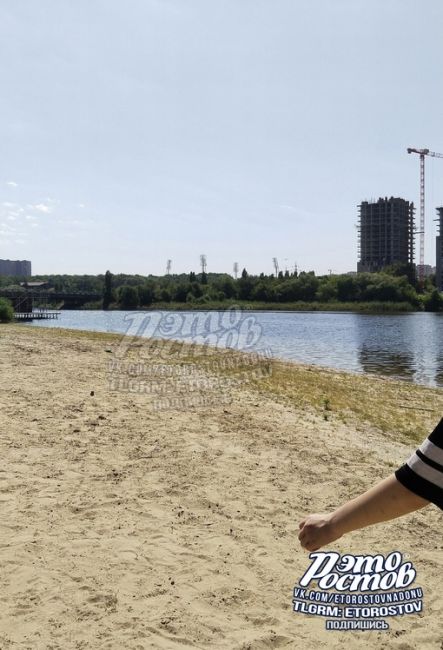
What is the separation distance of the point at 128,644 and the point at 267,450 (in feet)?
18.1

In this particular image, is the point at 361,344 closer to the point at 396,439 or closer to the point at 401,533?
the point at 396,439

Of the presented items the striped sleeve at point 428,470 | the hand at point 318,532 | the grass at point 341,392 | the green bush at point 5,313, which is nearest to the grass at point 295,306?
the green bush at point 5,313

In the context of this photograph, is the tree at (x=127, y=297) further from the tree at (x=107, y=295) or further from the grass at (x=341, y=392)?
the grass at (x=341, y=392)

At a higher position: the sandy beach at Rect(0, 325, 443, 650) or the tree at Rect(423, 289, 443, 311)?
the tree at Rect(423, 289, 443, 311)

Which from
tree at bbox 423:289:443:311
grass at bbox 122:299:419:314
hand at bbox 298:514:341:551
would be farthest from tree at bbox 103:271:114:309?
hand at bbox 298:514:341:551

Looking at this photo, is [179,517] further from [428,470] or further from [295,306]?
[295,306]

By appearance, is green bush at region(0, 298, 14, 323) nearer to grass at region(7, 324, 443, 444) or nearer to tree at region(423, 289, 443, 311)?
grass at region(7, 324, 443, 444)

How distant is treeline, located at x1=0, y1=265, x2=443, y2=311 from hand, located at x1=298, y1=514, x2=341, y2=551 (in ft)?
490

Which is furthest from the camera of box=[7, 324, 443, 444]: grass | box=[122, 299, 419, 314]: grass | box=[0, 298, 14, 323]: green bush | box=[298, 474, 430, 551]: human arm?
box=[122, 299, 419, 314]: grass

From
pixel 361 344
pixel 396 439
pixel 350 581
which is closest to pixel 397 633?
pixel 350 581

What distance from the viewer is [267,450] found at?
362 inches

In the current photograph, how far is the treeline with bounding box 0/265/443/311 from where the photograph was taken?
151m

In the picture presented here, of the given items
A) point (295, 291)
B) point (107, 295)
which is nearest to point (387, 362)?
point (295, 291)

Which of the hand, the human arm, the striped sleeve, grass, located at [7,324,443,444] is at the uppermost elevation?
the striped sleeve
